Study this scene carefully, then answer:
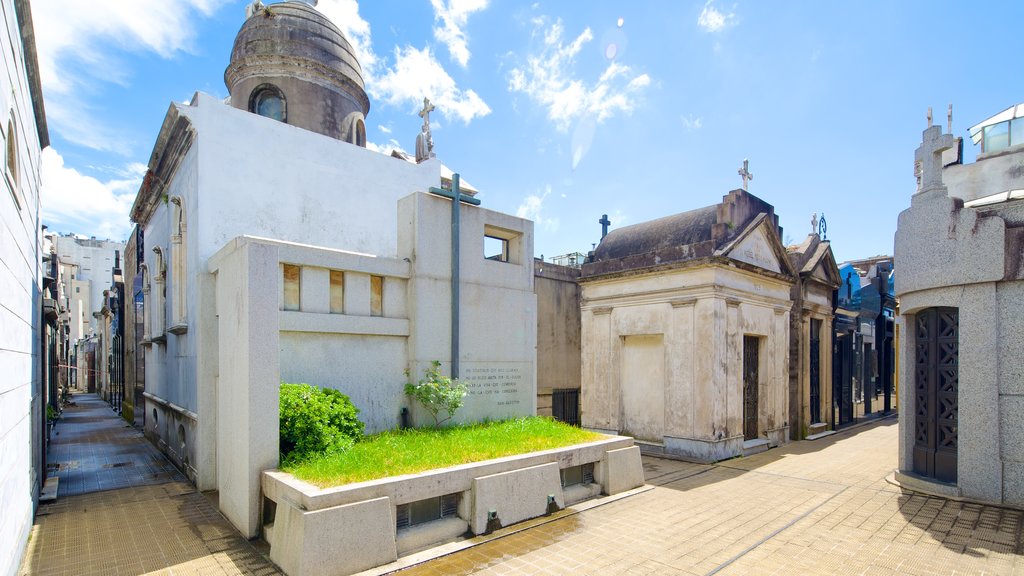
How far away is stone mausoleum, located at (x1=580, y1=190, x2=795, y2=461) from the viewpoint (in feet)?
38.9

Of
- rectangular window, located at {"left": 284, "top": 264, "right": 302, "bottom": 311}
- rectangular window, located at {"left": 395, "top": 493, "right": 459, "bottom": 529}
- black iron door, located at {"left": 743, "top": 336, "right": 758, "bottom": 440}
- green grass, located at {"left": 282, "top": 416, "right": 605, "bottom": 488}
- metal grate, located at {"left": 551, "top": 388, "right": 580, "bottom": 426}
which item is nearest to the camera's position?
green grass, located at {"left": 282, "top": 416, "right": 605, "bottom": 488}

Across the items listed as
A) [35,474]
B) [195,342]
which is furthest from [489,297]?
[35,474]

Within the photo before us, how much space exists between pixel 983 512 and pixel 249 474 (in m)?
11.0

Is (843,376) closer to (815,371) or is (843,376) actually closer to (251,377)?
(815,371)

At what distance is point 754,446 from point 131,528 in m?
13.1

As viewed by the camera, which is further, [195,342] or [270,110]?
[270,110]

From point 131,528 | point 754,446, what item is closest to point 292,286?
point 131,528

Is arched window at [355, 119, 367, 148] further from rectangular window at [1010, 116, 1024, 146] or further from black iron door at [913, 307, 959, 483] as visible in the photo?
rectangular window at [1010, 116, 1024, 146]

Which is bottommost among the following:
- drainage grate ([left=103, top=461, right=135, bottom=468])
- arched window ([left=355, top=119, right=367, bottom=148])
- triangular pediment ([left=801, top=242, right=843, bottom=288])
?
drainage grate ([left=103, top=461, right=135, bottom=468])

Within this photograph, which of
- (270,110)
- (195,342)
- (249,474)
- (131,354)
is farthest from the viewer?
(131,354)

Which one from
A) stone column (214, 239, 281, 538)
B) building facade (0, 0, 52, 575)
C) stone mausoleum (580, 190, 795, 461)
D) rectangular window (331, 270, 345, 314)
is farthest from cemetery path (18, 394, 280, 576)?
stone mausoleum (580, 190, 795, 461)

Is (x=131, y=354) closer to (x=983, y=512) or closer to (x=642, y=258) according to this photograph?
(x=642, y=258)

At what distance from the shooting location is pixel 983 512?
788 cm

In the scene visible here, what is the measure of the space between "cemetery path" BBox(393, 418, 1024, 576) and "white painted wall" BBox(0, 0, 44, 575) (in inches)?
165
